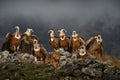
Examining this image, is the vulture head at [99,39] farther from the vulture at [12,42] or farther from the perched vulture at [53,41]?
the vulture at [12,42]

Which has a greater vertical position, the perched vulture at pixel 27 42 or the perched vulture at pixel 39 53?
the perched vulture at pixel 27 42

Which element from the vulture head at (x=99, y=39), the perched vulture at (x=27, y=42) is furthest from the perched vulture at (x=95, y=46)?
the perched vulture at (x=27, y=42)

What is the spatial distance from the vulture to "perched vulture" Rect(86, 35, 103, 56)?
10508 millimetres

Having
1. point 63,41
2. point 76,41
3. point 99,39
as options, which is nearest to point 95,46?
point 99,39

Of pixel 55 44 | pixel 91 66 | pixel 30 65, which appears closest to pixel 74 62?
pixel 91 66

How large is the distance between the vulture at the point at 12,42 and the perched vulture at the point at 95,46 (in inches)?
414

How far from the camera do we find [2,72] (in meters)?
64.2

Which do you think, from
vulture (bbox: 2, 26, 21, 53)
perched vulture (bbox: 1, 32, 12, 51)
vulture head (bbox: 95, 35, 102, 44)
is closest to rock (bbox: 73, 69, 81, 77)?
vulture head (bbox: 95, 35, 102, 44)

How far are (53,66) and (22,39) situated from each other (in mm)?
11392

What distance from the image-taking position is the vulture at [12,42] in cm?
7419

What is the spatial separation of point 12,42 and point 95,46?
12624mm

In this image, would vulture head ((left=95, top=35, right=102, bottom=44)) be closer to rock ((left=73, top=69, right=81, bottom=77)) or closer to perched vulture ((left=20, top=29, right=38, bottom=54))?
perched vulture ((left=20, top=29, right=38, bottom=54))

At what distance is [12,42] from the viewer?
244 feet

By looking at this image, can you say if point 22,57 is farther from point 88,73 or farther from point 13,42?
point 88,73
